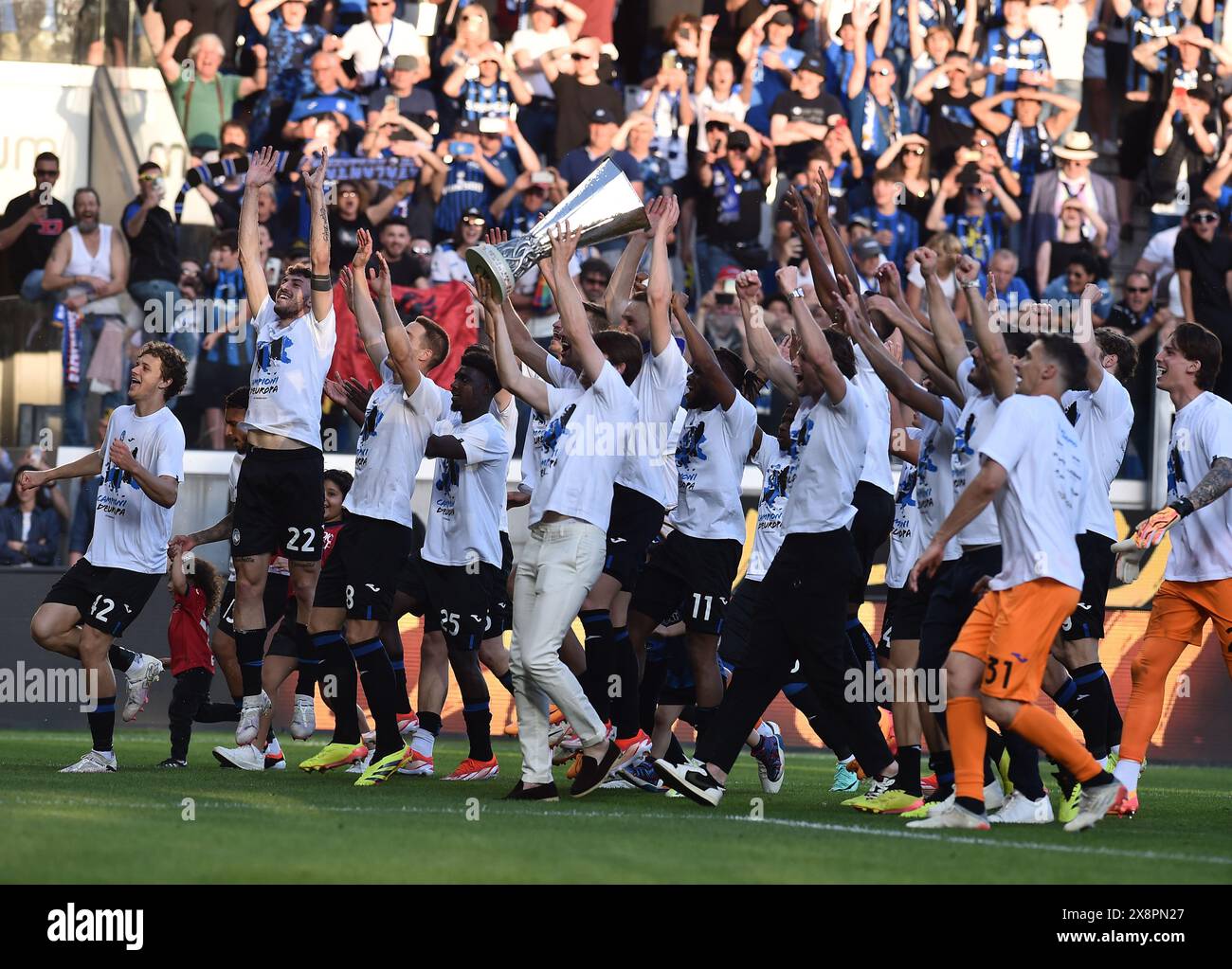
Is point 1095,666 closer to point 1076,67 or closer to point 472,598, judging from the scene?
point 472,598

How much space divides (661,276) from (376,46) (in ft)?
30.0

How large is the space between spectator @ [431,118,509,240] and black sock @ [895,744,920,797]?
8.56 m

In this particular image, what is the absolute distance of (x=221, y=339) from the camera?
15125mm

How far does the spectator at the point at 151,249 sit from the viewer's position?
50.2 ft

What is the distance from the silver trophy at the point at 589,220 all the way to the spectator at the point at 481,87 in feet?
24.5

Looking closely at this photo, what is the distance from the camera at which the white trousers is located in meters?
8.48

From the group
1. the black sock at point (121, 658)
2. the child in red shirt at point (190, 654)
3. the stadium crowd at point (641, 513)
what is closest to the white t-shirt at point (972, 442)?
the stadium crowd at point (641, 513)

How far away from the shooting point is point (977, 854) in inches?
272

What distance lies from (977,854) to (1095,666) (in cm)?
327

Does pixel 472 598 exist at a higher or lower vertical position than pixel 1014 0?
lower

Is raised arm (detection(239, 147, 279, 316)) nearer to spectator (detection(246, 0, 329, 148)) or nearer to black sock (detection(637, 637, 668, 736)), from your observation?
black sock (detection(637, 637, 668, 736))

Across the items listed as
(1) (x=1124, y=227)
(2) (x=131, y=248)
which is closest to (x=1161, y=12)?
(1) (x=1124, y=227)

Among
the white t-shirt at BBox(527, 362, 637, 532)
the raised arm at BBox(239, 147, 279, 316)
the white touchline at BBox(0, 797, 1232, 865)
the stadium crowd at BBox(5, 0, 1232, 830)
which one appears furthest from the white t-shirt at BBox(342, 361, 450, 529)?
the white touchline at BBox(0, 797, 1232, 865)
